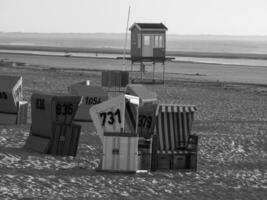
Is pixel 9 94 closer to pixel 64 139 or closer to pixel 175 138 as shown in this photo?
A: pixel 64 139

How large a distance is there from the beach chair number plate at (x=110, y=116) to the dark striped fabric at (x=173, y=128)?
4.08 ft

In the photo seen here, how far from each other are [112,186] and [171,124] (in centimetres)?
275

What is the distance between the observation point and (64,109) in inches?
553

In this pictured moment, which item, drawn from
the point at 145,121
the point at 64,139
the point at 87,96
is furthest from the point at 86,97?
the point at 64,139

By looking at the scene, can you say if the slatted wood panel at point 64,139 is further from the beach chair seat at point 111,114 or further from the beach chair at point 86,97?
the beach chair at point 86,97

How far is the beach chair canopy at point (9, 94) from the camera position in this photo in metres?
17.6

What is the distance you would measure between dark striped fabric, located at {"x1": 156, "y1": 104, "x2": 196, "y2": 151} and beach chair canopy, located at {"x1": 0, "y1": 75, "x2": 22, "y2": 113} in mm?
5310

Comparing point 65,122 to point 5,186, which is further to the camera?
point 65,122

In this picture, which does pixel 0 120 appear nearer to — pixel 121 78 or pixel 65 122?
pixel 65 122

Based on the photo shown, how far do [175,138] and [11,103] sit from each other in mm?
5723

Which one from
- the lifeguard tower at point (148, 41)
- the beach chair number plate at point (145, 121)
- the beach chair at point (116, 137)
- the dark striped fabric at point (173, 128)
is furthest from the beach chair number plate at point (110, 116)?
the lifeguard tower at point (148, 41)

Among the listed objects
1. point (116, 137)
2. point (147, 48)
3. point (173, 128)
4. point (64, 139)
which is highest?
point (147, 48)

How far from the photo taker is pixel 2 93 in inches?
691

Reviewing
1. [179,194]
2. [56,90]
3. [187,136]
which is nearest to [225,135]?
[187,136]
